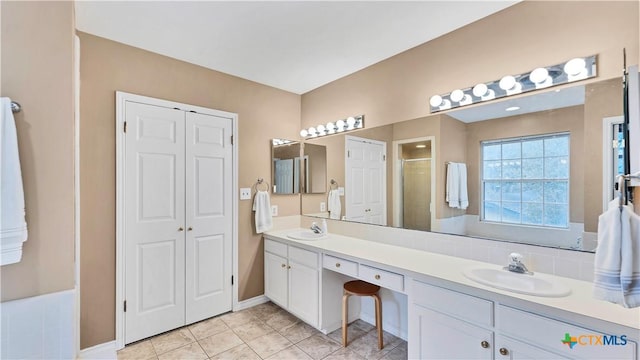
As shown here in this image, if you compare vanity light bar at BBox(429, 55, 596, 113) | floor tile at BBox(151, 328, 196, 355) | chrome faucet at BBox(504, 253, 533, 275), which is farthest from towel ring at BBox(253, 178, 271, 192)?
chrome faucet at BBox(504, 253, 533, 275)

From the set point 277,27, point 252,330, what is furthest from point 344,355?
point 277,27

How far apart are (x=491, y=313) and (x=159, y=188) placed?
255cm

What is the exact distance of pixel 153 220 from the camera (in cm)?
236

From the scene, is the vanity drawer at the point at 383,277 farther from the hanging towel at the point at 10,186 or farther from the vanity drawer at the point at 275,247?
the hanging towel at the point at 10,186

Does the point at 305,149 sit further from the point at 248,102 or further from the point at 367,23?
the point at 367,23

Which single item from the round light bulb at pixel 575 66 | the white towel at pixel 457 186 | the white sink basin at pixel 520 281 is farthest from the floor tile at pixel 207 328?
the round light bulb at pixel 575 66

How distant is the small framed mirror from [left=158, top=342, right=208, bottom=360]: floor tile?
5.30 feet

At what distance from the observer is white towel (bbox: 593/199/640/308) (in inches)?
37.2

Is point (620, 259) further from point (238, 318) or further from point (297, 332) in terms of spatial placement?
point (238, 318)

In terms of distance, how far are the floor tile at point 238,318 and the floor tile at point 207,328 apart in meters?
0.05

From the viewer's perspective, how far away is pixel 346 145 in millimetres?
2861

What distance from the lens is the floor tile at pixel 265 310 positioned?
8.98ft

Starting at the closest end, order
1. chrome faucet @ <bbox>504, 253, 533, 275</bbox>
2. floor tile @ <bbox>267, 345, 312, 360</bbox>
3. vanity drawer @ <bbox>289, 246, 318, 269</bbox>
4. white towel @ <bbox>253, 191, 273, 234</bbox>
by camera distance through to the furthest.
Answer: chrome faucet @ <bbox>504, 253, 533, 275</bbox> → floor tile @ <bbox>267, 345, 312, 360</bbox> → vanity drawer @ <bbox>289, 246, 318, 269</bbox> → white towel @ <bbox>253, 191, 273, 234</bbox>

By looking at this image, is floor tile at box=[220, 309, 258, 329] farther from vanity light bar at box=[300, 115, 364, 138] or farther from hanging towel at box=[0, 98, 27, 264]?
vanity light bar at box=[300, 115, 364, 138]
